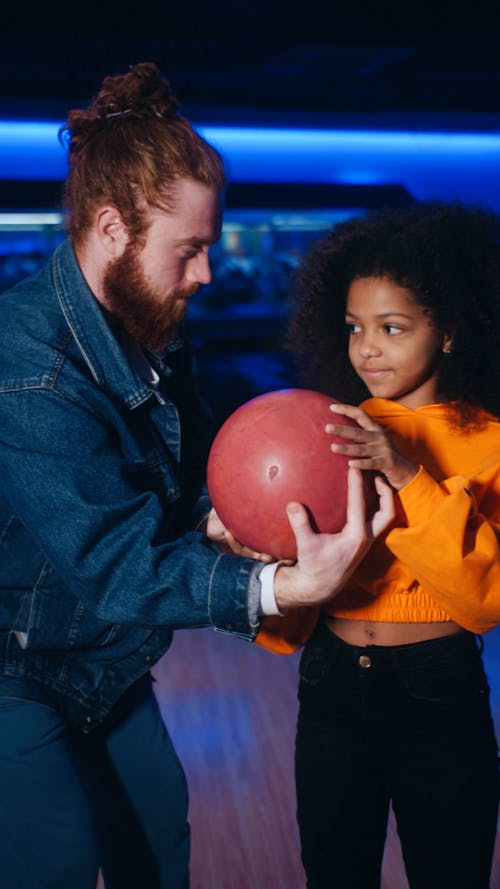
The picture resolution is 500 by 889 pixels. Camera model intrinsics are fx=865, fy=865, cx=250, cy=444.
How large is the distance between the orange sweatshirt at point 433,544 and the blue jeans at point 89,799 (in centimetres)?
26

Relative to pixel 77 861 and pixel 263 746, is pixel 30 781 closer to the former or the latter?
pixel 77 861

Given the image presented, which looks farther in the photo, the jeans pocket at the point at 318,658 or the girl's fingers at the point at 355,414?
the jeans pocket at the point at 318,658

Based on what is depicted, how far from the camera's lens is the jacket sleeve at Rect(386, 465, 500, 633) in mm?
1003

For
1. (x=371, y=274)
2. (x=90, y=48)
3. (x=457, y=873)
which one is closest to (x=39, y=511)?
(x=371, y=274)

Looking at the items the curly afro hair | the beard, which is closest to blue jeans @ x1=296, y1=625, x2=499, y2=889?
the curly afro hair

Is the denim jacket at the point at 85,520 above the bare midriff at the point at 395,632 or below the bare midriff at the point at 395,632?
above

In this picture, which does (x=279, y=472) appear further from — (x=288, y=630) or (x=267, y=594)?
(x=288, y=630)

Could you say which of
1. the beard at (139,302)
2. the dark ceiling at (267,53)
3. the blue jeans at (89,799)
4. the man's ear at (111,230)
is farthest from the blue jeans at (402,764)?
the dark ceiling at (267,53)

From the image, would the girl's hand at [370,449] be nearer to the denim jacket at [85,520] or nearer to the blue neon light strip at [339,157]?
the denim jacket at [85,520]

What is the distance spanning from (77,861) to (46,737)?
16 centimetres

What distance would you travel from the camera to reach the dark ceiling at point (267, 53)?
2.57 m

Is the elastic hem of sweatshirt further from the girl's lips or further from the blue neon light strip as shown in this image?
the blue neon light strip

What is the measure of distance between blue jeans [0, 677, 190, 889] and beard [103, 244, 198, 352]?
51 cm

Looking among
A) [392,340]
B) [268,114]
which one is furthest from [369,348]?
[268,114]
